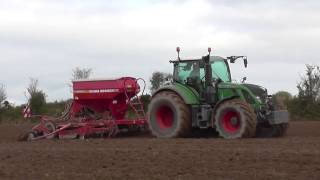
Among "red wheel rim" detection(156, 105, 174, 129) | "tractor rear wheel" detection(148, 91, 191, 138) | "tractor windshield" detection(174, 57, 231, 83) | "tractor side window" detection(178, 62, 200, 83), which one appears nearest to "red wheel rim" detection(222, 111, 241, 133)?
"tractor rear wheel" detection(148, 91, 191, 138)

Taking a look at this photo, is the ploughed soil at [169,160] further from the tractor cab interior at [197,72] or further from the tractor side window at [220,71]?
the tractor side window at [220,71]

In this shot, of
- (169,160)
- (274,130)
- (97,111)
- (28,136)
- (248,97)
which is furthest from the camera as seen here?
(97,111)

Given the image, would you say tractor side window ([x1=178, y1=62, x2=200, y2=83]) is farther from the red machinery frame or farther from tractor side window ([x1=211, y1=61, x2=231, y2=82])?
the red machinery frame

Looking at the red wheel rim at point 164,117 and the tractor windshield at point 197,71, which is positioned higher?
the tractor windshield at point 197,71

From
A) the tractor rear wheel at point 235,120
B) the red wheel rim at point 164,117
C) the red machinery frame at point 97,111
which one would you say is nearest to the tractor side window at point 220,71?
the tractor rear wheel at point 235,120

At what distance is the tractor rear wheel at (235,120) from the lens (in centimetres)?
1633

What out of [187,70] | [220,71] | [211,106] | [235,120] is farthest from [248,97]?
[187,70]

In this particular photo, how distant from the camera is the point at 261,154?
38.8 ft

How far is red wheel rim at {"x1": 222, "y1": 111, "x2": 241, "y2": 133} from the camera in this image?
55.0 ft

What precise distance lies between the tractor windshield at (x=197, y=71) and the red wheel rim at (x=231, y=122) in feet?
4.89

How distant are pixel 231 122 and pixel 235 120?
15cm

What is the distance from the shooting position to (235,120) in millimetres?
16797

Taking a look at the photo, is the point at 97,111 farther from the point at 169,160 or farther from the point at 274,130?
the point at 169,160

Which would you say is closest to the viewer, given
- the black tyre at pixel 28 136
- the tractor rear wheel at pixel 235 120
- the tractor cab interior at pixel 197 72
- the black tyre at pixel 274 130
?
the tractor rear wheel at pixel 235 120
